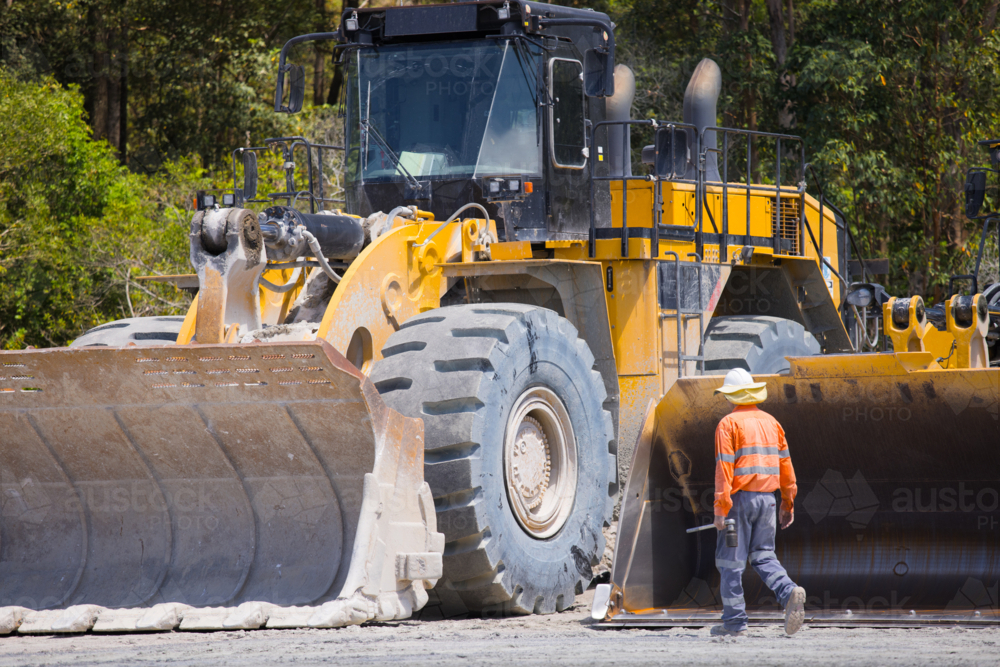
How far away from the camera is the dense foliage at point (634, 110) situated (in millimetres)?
19484

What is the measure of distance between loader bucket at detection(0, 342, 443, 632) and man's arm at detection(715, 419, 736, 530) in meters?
1.44

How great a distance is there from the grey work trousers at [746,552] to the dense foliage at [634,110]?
45.9ft

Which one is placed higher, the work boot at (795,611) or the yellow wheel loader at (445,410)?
the yellow wheel loader at (445,410)

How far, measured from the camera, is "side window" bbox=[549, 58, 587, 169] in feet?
27.1

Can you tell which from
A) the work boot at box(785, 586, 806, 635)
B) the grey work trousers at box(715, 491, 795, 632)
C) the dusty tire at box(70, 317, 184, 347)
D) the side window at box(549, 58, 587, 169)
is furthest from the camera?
the dusty tire at box(70, 317, 184, 347)

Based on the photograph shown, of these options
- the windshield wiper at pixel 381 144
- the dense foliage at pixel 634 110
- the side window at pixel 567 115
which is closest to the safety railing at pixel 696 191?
the side window at pixel 567 115

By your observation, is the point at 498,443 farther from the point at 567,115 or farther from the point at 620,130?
the point at 620,130

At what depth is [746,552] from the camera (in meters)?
6.29

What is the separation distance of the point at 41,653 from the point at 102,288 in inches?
607

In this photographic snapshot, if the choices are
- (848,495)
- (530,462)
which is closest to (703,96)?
(848,495)

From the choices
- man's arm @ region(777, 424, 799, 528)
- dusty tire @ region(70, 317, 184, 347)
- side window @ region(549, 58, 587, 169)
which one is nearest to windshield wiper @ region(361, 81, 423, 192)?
side window @ region(549, 58, 587, 169)

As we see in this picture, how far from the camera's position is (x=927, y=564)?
22.6 feet

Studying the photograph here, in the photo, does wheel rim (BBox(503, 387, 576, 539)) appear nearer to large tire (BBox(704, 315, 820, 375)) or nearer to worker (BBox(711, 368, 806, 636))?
worker (BBox(711, 368, 806, 636))

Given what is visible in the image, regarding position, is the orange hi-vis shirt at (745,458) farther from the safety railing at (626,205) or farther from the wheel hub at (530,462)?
the safety railing at (626,205)
